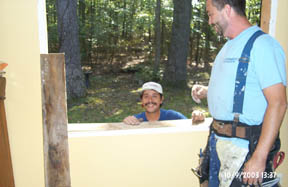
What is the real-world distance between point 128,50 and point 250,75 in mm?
10595

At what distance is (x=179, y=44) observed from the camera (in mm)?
8227

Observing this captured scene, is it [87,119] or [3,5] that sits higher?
[3,5]

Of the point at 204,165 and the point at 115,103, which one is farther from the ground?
the point at 204,165

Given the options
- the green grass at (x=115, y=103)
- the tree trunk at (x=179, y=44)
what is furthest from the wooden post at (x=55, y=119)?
the tree trunk at (x=179, y=44)

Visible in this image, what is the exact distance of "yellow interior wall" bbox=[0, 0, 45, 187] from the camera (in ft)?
7.27

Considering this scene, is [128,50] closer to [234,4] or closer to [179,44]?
[179,44]

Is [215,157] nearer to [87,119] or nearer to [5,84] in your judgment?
[5,84]

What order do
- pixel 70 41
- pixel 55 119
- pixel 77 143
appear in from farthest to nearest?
pixel 70 41 → pixel 77 143 → pixel 55 119

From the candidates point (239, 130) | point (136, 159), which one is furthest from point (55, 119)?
point (239, 130)

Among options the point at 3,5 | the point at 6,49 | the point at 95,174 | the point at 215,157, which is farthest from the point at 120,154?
the point at 3,5

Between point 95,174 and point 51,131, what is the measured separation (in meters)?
0.67

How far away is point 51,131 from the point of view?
2.09 m

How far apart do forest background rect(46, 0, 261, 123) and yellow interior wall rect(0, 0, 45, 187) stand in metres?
3.67

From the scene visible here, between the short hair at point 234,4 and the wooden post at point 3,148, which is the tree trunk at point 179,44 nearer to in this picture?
the wooden post at point 3,148
